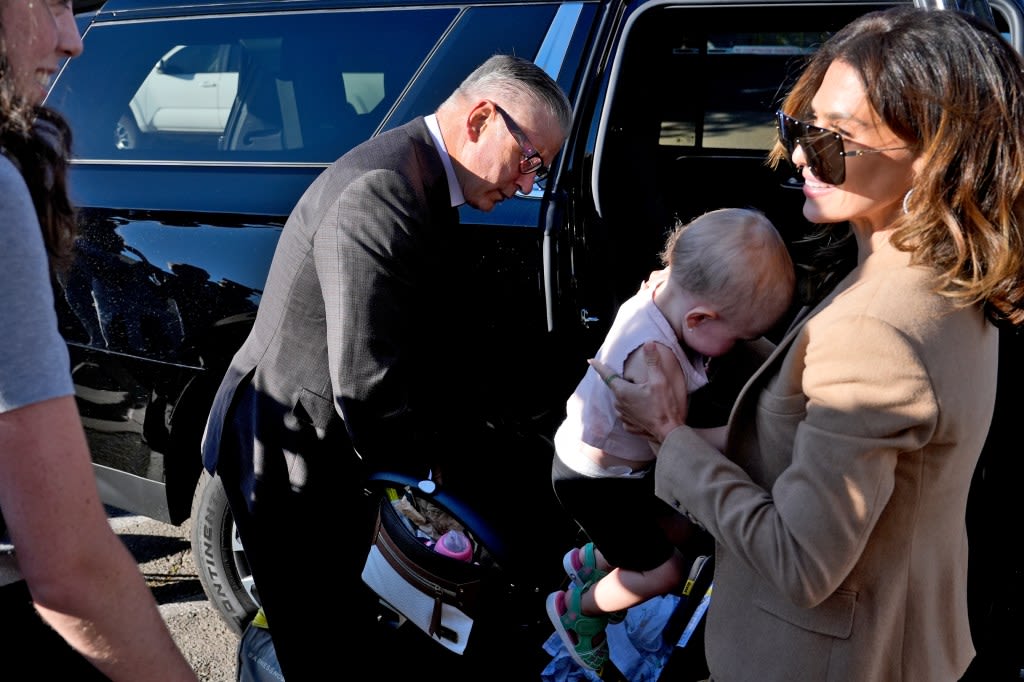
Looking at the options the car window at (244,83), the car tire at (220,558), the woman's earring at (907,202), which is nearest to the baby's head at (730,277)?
the woman's earring at (907,202)

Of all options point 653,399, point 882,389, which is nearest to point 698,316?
point 653,399

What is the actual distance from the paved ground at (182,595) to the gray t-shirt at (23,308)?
7.26 ft

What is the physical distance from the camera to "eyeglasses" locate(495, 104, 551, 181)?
7.02 feet

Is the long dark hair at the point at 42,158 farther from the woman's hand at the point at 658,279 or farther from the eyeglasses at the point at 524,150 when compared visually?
the woman's hand at the point at 658,279

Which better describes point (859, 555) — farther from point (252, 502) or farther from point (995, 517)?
point (252, 502)

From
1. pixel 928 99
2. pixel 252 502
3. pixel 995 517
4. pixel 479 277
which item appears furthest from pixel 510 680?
pixel 928 99

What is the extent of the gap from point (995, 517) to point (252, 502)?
65.5 inches

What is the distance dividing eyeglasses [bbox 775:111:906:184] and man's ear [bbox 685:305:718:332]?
1.29 feet

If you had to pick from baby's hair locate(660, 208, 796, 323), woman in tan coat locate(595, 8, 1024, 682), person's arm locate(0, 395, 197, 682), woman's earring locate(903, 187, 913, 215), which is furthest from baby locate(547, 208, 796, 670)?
person's arm locate(0, 395, 197, 682)

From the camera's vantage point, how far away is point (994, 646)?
7.52 feet

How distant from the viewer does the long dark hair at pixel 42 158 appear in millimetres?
1112

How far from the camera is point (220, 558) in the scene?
308cm

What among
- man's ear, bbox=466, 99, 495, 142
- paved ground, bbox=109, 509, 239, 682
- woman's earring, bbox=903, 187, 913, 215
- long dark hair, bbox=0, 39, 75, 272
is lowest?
paved ground, bbox=109, 509, 239, 682

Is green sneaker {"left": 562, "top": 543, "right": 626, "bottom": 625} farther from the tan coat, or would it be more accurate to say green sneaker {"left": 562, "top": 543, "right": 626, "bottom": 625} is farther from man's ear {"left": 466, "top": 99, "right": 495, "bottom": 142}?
man's ear {"left": 466, "top": 99, "right": 495, "bottom": 142}
